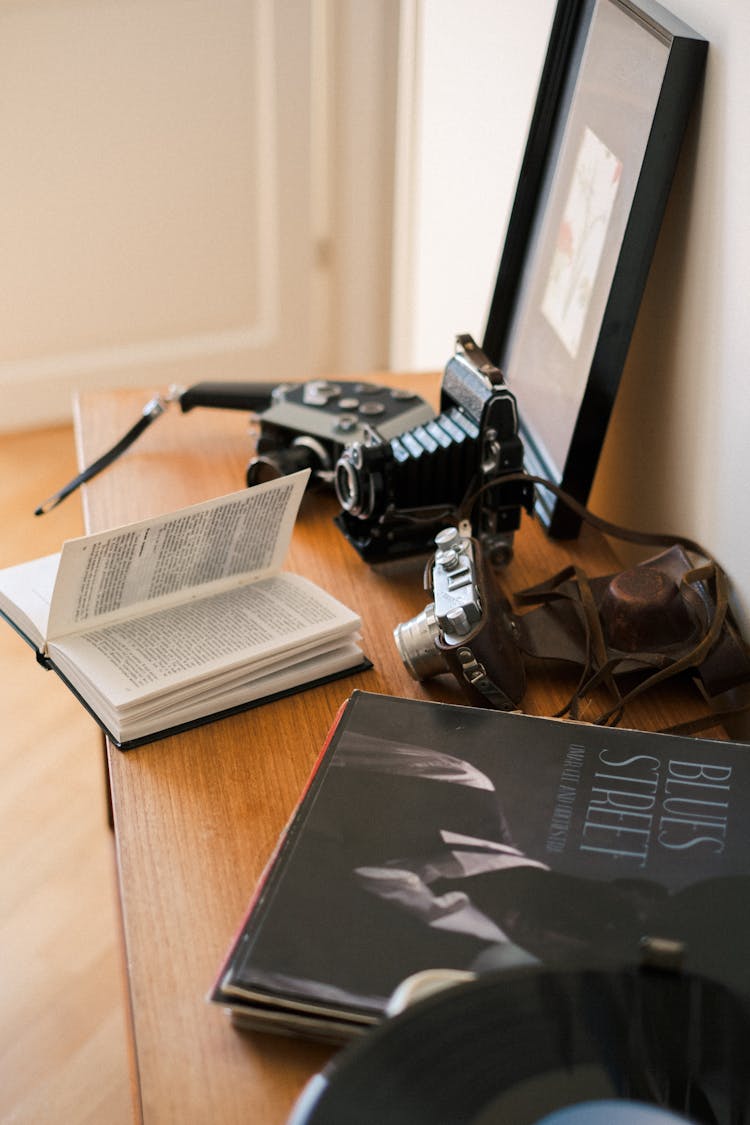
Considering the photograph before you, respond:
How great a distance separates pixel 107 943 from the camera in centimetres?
146

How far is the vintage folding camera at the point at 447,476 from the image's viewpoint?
986mm

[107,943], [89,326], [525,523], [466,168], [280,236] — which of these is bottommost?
[107,943]

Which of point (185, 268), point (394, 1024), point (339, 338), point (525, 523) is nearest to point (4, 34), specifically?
point (185, 268)

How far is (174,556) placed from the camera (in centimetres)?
89

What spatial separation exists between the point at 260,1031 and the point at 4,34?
6.62 feet

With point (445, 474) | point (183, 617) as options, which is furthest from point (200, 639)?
point (445, 474)

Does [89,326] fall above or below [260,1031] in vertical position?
below

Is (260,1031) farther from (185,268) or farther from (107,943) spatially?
(185,268)

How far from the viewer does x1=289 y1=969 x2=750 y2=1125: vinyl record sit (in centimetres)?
48

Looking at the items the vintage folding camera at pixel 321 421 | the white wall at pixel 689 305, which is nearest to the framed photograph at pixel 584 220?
the white wall at pixel 689 305

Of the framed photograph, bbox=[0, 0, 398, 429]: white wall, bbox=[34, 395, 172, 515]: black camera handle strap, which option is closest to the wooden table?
bbox=[34, 395, 172, 515]: black camera handle strap

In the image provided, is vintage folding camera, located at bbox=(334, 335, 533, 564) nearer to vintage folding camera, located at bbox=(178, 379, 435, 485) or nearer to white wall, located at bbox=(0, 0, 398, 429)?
vintage folding camera, located at bbox=(178, 379, 435, 485)

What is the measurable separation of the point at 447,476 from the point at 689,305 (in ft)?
0.82

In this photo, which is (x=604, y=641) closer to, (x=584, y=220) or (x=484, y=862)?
(x=484, y=862)
